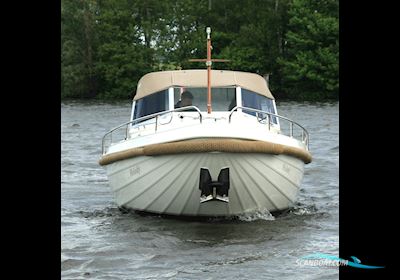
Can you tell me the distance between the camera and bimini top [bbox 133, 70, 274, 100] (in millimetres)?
13883

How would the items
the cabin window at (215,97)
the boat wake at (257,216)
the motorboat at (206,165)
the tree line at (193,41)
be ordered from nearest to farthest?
the motorboat at (206,165)
the boat wake at (257,216)
the cabin window at (215,97)
the tree line at (193,41)

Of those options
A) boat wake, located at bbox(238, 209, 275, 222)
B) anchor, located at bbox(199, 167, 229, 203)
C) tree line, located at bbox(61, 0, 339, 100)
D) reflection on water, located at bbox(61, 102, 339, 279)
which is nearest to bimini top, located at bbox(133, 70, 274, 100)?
reflection on water, located at bbox(61, 102, 339, 279)

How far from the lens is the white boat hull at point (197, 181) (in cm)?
1129

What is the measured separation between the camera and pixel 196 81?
13.9 metres

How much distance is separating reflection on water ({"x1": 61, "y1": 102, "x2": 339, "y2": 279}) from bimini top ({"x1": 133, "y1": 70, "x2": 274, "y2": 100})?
1867 millimetres

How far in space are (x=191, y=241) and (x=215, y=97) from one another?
11.1 feet

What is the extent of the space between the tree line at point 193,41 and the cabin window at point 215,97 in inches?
1919

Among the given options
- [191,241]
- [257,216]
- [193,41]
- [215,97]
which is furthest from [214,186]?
[193,41]

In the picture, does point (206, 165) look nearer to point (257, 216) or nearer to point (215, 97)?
point (257, 216)

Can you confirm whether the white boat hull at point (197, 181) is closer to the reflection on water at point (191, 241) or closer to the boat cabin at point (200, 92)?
the reflection on water at point (191, 241)

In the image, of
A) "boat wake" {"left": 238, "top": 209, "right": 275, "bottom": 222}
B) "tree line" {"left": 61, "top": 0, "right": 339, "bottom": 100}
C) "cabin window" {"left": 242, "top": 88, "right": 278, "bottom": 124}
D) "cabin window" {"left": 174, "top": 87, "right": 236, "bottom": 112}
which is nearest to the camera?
"boat wake" {"left": 238, "top": 209, "right": 275, "bottom": 222}

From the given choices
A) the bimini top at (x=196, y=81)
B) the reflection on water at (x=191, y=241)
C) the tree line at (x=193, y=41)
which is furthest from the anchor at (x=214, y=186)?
the tree line at (x=193, y=41)

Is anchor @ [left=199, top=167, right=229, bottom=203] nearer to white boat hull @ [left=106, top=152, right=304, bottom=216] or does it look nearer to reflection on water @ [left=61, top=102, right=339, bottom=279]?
white boat hull @ [left=106, top=152, right=304, bottom=216]
